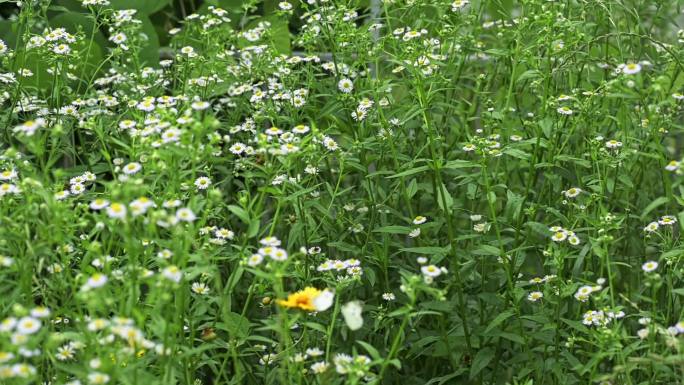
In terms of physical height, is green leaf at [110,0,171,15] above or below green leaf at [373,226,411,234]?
above

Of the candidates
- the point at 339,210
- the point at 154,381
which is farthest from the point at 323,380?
the point at 339,210

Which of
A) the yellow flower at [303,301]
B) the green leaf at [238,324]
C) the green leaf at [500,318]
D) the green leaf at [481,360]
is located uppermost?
the yellow flower at [303,301]

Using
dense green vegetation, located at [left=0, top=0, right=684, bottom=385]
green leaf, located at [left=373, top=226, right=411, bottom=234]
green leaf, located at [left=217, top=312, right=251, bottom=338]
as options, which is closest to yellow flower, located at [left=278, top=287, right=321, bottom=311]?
dense green vegetation, located at [left=0, top=0, right=684, bottom=385]

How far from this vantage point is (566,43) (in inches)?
107

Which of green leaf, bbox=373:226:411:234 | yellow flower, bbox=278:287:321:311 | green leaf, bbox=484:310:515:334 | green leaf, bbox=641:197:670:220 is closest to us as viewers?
yellow flower, bbox=278:287:321:311

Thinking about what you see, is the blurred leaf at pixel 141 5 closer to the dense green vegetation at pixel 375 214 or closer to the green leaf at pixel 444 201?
the dense green vegetation at pixel 375 214

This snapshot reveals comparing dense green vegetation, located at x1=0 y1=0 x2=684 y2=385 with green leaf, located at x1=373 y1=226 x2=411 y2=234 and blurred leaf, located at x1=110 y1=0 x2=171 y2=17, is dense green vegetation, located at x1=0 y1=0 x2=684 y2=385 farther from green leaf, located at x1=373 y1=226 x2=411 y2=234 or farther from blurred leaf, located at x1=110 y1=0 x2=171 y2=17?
blurred leaf, located at x1=110 y1=0 x2=171 y2=17

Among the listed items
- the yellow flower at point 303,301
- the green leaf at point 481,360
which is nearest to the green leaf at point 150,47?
the green leaf at point 481,360

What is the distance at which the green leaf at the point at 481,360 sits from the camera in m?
2.51

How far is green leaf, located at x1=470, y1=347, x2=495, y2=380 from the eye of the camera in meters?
2.51

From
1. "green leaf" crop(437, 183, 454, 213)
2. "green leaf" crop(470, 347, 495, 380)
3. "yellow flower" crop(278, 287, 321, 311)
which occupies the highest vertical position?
"yellow flower" crop(278, 287, 321, 311)

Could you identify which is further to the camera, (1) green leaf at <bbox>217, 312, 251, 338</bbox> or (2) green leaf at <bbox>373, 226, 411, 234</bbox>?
(2) green leaf at <bbox>373, 226, 411, 234</bbox>

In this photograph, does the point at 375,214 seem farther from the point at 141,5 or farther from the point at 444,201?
the point at 141,5

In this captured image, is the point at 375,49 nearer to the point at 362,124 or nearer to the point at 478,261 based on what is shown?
the point at 362,124
